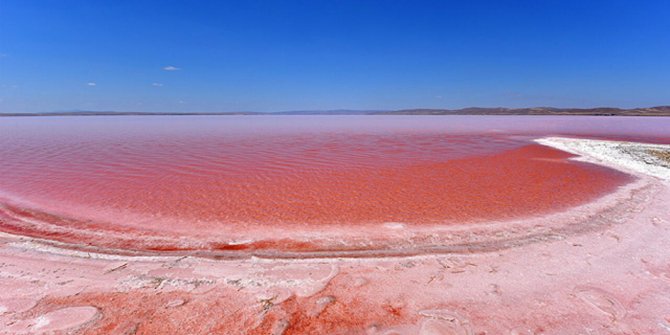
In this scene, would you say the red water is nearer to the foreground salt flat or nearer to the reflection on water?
the reflection on water

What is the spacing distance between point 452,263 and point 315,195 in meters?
4.15

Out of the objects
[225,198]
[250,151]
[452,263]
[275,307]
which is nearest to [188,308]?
Result: [275,307]

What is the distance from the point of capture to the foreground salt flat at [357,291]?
2975 millimetres

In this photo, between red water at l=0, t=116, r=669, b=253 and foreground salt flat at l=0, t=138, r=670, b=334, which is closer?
foreground salt flat at l=0, t=138, r=670, b=334

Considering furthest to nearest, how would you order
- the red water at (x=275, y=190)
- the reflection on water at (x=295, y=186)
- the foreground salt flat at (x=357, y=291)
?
the reflection on water at (x=295, y=186)
the red water at (x=275, y=190)
the foreground salt flat at (x=357, y=291)

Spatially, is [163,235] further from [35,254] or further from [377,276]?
[377,276]

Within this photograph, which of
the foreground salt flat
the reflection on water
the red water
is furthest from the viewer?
the reflection on water

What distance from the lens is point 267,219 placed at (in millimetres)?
6012

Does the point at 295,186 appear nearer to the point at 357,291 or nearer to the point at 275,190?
the point at 275,190

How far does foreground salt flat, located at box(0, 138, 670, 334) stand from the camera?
297 centimetres

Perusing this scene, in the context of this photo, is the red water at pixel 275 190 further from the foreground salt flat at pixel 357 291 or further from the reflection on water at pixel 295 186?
the foreground salt flat at pixel 357 291

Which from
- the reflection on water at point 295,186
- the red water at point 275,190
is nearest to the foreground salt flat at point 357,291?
the red water at point 275,190

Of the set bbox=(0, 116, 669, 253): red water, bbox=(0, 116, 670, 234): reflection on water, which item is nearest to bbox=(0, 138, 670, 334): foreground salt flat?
bbox=(0, 116, 669, 253): red water

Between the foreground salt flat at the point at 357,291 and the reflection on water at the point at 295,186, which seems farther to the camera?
the reflection on water at the point at 295,186
